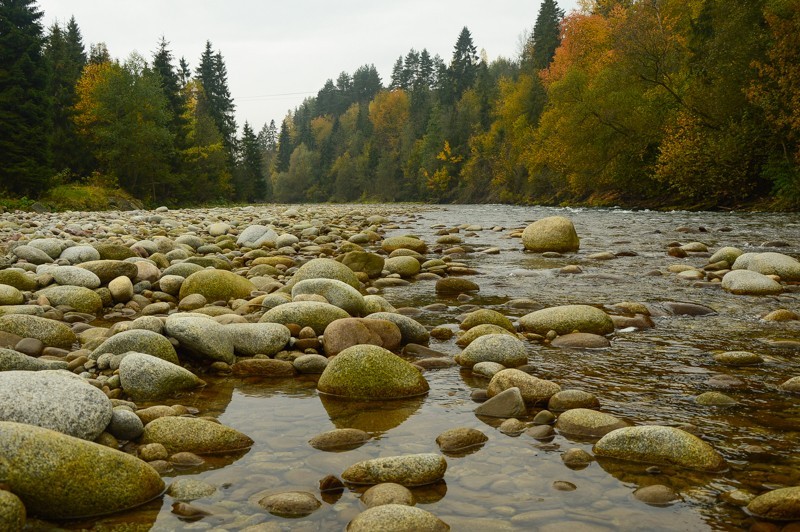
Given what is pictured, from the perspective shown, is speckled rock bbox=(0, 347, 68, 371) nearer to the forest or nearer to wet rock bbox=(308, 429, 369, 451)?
wet rock bbox=(308, 429, 369, 451)

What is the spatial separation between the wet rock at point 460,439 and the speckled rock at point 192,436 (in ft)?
3.85

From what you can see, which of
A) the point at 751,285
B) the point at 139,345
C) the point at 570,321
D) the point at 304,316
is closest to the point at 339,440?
the point at 139,345

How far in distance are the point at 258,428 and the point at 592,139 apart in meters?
32.7

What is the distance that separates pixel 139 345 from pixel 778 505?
4.49 metres

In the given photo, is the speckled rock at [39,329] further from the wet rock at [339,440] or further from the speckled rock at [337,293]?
the wet rock at [339,440]

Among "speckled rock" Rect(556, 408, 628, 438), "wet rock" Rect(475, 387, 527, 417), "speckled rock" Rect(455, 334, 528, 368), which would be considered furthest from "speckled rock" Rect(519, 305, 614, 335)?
"speckled rock" Rect(556, 408, 628, 438)

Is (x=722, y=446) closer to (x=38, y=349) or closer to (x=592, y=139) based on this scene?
(x=38, y=349)

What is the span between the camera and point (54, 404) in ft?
10.6

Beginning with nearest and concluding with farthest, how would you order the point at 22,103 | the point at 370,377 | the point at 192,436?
the point at 192,436, the point at 370,377, the point at 22,103

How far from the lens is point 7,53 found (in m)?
27.5

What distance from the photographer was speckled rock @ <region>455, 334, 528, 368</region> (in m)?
5.27

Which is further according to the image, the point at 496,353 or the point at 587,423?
the point at 496,353

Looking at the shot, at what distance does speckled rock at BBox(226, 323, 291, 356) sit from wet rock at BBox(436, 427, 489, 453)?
2311mm

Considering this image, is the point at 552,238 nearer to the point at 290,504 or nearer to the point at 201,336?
the point at 201,336
